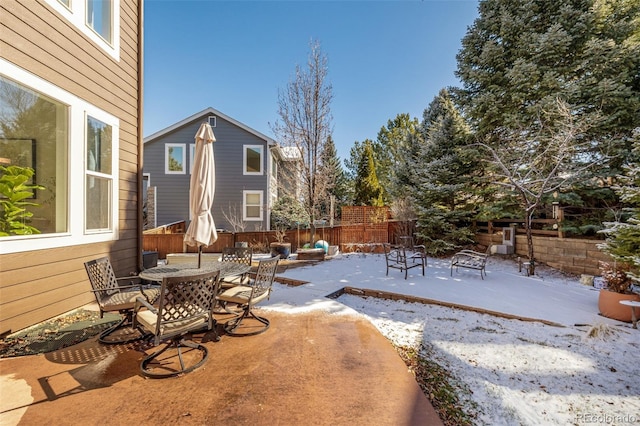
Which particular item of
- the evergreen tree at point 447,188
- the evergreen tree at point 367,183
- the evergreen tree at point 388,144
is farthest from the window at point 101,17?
the evergreen tree at point 388,144

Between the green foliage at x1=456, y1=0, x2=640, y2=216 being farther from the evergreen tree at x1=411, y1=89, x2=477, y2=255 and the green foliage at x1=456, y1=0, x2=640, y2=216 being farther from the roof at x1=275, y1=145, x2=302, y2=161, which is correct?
the roof at x1=275, y1=145, x2=302, y2=161

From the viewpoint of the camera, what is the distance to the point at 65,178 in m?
4.03

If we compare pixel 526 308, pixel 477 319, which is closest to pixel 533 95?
pixel 526 308

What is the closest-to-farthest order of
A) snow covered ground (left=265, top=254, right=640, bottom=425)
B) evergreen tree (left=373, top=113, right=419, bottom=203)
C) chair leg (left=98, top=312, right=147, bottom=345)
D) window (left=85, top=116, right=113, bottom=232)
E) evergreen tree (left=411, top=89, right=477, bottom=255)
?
1. snow covered ground (left=265, top=254, right=640, bottom=425)
2. chair leg (left=98, top=312, right=147, bottom=345)
3. window (left=85, top=116, right=113, bottom=232)
4. evergreen tree (left=411, top=89, right=477, bottom=255)
5. evergreen tree (left=373, top=113, right=419, bottom=203)

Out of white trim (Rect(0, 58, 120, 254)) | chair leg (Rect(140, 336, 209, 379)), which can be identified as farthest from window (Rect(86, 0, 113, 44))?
chair leg (Rect(140, 336, 209, 379))

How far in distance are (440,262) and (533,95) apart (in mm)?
6169

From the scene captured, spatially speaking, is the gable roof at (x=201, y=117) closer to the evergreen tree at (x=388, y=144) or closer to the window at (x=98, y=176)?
the window at (x=98, y=176)

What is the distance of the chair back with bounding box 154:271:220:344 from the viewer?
2504 mm

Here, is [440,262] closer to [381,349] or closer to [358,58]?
[381,349]

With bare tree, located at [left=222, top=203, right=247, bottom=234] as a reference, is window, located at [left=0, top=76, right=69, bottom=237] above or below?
above

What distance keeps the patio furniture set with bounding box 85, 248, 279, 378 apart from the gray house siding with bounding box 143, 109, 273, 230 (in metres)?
10.1

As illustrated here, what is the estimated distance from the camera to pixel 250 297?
3570mm

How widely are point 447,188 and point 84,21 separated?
34.5 feet

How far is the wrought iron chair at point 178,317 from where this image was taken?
2.53 meters
